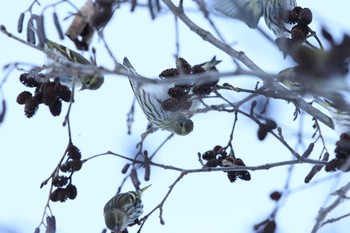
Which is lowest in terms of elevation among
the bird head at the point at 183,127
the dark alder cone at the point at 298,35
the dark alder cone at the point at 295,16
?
the dark alder cone at the point at 298,35

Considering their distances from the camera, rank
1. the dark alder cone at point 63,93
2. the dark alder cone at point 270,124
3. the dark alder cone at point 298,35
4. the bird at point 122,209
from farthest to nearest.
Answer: the bird at point 122,209 < the dark alder cone at point 63,93 < the dark alder cone at point 298,35 < the dark alder cone at point 270,124

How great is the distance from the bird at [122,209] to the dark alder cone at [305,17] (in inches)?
70.2

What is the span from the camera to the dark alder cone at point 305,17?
2.48 metres

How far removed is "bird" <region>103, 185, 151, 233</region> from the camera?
157 inches

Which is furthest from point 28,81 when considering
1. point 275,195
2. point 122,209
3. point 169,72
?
point 122,209

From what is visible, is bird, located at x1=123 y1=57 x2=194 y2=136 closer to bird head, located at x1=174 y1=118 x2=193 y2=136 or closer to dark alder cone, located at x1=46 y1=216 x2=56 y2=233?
bird head, located at x1=174 y1=118 x2=193 y2=136

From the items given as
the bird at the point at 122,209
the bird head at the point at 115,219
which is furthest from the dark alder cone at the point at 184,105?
the bird at the point at 122,209

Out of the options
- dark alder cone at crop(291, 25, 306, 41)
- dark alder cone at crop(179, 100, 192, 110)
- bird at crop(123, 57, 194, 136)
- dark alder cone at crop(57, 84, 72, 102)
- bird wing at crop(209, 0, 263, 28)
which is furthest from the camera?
bird at crop(123, 57, 194, 136)

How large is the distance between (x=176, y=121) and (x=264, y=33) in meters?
2.97

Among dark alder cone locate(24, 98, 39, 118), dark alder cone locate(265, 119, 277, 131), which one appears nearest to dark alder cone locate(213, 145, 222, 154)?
dark alder cone locate(265, 119, 277, 131)

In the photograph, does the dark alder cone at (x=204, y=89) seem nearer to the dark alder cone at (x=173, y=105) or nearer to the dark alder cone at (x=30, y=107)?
the dark alder cone at (x=173, y=105)

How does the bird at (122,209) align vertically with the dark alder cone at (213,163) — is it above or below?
above

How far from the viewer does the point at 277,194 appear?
230cm

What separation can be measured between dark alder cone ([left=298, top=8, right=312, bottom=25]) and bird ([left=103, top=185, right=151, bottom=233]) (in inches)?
70.2
